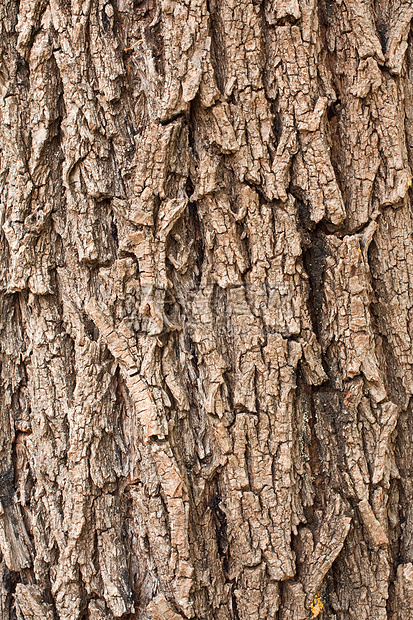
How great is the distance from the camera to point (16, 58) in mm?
1489

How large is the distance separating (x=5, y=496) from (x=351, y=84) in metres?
1.71

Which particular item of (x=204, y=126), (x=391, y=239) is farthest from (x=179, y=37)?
(x=391, y=239)

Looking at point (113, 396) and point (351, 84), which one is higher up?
point (351, 84)

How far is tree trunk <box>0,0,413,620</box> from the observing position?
1.39 meters

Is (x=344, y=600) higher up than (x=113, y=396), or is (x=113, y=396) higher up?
(x=113, y=396)

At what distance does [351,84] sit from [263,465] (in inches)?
46.7

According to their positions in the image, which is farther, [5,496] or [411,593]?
[5,496]

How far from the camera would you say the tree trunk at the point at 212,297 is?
139cm

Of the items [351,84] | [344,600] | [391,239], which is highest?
[351,84]

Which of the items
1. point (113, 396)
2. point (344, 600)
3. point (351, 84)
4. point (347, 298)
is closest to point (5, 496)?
point (113, 396)

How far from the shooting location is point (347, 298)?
1426 mm

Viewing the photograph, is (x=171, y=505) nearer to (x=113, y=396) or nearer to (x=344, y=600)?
(x=113, y=396)

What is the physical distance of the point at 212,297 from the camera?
1436 millimetres

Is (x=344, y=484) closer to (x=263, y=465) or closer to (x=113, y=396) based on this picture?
(x=263, y=465)
